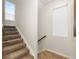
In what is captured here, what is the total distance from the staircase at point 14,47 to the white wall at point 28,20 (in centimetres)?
24

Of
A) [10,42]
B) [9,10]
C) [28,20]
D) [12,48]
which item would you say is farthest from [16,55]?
[9,10]

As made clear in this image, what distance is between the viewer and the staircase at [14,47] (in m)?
2.74

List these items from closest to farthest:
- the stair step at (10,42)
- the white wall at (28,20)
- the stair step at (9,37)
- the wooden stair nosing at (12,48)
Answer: the wooden stair nosing at (12,48) → the stair step at (10,42) → the stair step at (9,37) → the white wall at (28,20)

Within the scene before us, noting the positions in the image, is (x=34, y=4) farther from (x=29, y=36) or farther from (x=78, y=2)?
(x=78, y=2)

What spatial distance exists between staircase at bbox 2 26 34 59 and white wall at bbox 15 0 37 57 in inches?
9.4

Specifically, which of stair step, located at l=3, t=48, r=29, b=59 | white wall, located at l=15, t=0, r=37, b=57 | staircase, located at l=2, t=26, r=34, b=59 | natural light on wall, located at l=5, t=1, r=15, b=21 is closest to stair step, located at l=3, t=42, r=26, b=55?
staircase, located at l=2, t=26, r=34, b=59

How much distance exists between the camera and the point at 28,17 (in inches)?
142

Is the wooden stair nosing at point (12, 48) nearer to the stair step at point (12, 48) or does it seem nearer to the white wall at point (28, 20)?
the stair step at point (12, 48)

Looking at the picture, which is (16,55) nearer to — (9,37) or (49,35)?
(9,37)

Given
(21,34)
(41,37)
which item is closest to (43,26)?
(41,37)

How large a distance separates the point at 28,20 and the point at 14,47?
1.18 m

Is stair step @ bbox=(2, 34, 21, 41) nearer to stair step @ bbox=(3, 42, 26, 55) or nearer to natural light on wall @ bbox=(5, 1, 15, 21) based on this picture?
stair step @ bbox=(3, 42, 26, 55)

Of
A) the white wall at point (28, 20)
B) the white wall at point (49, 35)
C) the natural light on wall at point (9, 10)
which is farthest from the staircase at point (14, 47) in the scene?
the natural light on wall at point (9, 10)

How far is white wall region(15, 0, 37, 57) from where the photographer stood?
3.42 meters
